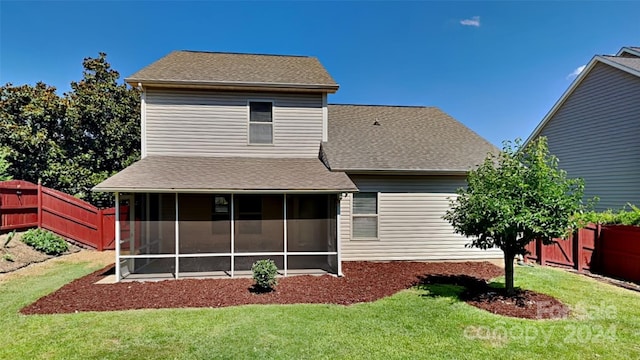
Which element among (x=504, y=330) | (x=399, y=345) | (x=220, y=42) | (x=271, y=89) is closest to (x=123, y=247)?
(x=271, y=89)

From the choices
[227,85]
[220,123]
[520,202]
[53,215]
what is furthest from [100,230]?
[520,202]

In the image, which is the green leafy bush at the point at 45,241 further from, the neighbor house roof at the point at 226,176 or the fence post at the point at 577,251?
the fence post at the point at 577,251

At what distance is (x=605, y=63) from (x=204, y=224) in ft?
55.2

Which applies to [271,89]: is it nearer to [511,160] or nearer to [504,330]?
[511,160]

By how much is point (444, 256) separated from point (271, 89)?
7.92 metres

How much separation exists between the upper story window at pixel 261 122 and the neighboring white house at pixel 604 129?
1341cm

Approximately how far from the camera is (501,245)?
695 cm

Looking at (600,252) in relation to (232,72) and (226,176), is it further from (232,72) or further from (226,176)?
(232,72)

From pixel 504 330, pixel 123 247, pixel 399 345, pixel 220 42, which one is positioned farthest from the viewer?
pixel 220 42

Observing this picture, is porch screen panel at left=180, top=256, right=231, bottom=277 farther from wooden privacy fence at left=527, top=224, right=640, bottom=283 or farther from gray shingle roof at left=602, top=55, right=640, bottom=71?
gray shingle roof at left=602, top=55, right=640, bottom=71

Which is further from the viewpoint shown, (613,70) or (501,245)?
(613,70)

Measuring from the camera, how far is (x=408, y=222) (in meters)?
10.8

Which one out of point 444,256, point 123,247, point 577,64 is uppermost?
point 577,64

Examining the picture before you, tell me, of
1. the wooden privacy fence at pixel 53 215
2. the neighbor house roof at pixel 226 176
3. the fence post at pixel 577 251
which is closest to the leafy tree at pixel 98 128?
the wooden privacy fence at pixel 53 215
